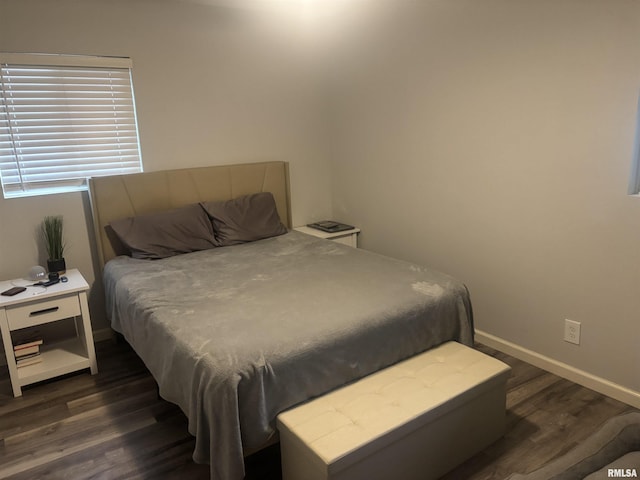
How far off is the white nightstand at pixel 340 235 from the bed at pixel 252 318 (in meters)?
0.47

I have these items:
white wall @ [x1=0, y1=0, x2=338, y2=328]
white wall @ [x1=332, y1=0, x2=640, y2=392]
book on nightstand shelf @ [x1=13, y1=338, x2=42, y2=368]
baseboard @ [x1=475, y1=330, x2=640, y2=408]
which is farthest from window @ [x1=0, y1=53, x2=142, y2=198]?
baseboard @ [x1=475, y1=330, x2=640, y2=408]

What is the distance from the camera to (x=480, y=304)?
2980 millimetres

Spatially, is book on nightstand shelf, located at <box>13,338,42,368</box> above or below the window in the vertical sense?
below

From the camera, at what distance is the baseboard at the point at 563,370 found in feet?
7.59

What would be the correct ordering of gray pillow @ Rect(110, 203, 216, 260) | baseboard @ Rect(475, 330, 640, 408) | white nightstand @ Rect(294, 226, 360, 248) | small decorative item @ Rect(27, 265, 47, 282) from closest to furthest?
baseboard @ Rect(475, 330, 640, 408), small decorative item @ Rect(27, 265, 47, 282), gray pillow @ Rect(110, 203, 216, 260), white nightstand @ Rect(294, 226, 360, 248)

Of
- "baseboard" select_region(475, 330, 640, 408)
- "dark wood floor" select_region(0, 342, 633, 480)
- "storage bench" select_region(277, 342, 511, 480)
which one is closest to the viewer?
"storage bench" select_region(277, 342, 511, 480)

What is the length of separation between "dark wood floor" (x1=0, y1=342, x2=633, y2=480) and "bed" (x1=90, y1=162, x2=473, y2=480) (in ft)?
1.03

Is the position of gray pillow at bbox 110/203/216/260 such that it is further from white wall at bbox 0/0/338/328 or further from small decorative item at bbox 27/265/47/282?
small decorative item at bbox 27/265/47/282

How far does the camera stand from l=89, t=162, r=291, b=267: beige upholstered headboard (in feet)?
9.97

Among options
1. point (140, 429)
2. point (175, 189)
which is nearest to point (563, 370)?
point (140, 429)

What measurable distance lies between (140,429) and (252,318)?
0.86 metres

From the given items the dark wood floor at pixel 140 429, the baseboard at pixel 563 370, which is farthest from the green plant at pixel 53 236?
the baseboard at pixel 563 370

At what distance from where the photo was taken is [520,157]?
8.50 ft

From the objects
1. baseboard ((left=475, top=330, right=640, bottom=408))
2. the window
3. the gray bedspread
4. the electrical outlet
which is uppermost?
the window
